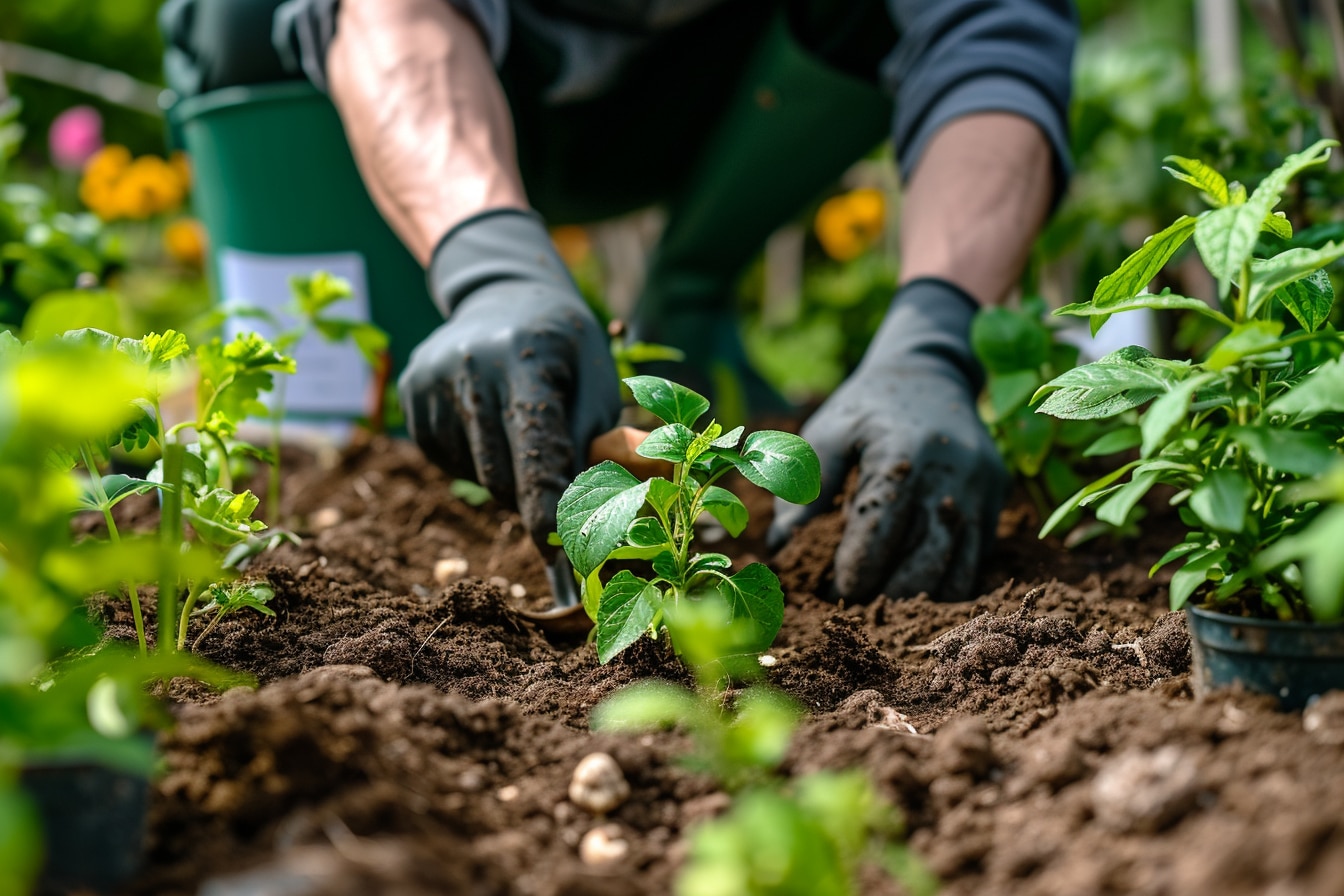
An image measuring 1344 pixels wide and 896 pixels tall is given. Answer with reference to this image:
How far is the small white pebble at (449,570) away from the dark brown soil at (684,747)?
19 centimetres

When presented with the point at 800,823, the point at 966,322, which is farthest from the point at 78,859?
the point at 966,322

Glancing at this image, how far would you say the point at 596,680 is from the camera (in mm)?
1076

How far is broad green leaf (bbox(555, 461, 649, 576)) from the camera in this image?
3.09ft

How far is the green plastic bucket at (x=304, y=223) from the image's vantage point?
225 centimetres

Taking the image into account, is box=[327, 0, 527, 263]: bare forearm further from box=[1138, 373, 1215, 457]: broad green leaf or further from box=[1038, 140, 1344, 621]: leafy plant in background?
box=[1138, 373, 1215, 457]: broad green leaf

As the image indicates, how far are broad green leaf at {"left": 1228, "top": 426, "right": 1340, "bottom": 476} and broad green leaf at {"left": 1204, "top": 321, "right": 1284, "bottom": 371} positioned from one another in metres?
0.05

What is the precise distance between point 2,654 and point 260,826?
24 cm

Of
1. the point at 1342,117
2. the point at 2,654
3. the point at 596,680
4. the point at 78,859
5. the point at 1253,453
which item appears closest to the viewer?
the point at 2,654

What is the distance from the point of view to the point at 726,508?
105cm

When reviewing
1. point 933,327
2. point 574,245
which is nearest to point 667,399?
point 933,327

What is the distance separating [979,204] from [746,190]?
0.93m

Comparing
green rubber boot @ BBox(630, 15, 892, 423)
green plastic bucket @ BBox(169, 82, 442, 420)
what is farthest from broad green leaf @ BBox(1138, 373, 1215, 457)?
green plastic bucket @ BBox(169, 82, 442, 420)

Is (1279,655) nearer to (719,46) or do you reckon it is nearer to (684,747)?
(684,747)

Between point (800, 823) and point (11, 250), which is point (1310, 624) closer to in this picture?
point (800, 823)
